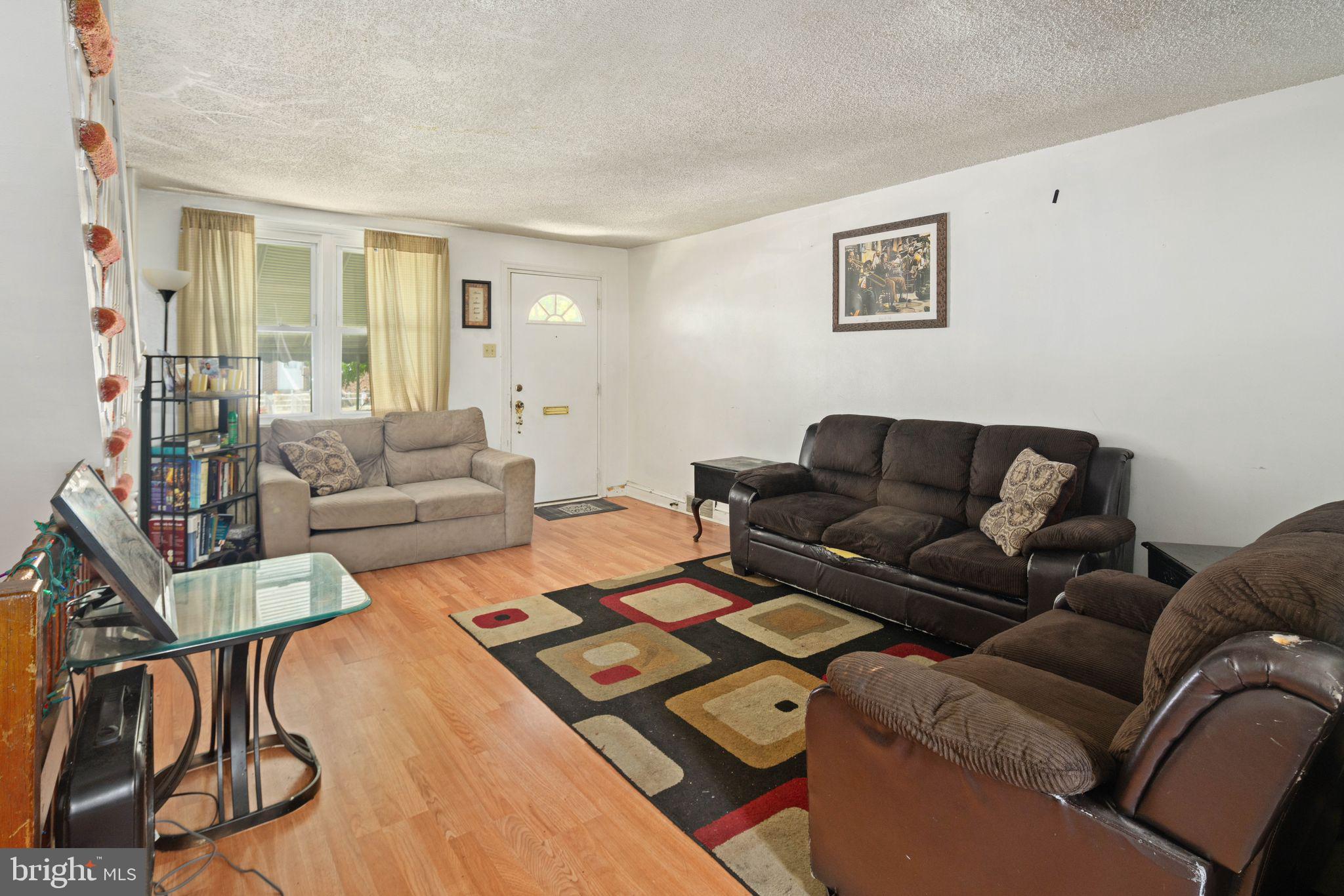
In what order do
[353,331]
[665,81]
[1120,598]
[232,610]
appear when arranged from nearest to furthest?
1. [232,610]
2. [1120,598]
3. [665,81]
4. [353,331]

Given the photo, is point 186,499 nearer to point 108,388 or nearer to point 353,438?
point 353,438

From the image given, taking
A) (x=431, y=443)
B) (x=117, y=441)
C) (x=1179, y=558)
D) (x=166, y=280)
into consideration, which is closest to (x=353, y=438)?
(x=431, y=443)

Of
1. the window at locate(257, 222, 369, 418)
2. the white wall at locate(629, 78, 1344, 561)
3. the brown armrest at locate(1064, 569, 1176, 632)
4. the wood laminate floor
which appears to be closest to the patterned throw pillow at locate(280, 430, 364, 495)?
the window at locate(257, 222, 369, 418)

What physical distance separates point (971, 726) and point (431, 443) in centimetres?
459

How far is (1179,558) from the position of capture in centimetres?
270

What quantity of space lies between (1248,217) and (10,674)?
13.4 feet

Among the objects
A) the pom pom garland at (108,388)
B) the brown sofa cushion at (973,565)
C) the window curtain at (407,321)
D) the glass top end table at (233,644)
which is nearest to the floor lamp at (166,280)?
the window curtain at (407,321)

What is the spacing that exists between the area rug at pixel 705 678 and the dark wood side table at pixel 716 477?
0.64m

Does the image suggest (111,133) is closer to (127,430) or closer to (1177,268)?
(127,430)

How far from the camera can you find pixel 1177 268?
10.1 ft

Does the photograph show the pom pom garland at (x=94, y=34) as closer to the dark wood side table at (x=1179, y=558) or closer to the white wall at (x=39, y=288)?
the white wall at (x=39, y=288)

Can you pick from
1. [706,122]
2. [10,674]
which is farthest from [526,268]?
[10,674]

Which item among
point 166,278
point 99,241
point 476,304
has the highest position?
point 476,304

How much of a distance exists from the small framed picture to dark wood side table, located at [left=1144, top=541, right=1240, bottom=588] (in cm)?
493
